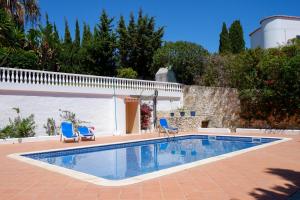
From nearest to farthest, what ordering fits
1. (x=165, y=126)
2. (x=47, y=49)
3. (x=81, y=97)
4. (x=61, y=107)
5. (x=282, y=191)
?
(x=282, y=191) < (x=61, y=107) < (x=81, y=97) < (x=165, y=126) < (x=47, y=49)

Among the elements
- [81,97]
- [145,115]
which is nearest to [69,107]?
[81,97]

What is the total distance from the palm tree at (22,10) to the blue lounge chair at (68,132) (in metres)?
10.3

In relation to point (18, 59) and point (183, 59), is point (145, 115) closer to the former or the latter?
point (183, 59)

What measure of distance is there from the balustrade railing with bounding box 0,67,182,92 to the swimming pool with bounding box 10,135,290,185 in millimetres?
4584

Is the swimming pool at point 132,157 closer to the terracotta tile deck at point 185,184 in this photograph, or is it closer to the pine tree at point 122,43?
the terracotta tile deck at point 185,184

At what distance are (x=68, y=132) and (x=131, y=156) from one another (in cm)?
443

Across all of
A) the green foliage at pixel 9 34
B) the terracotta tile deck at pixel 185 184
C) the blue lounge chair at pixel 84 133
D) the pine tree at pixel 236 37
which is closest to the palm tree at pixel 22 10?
the green foliage at pixel 9 34

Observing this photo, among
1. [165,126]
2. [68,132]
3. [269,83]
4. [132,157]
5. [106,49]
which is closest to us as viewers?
[132,157]

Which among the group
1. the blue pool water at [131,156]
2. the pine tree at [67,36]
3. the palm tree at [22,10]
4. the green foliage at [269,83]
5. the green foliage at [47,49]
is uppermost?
the pine tree at [67,36]

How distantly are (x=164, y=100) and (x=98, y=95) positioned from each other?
5474 mm

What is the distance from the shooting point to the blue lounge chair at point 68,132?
47.5 ft

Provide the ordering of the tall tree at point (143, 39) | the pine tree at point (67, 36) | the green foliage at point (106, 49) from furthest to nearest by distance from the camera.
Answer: the pine tree at point (67, 36) → the tall tree at point (143, 39) → the green foliage at point (106, 49)

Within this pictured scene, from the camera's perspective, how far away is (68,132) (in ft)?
48.1

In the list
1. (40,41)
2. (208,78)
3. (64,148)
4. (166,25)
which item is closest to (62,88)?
(64,148)
